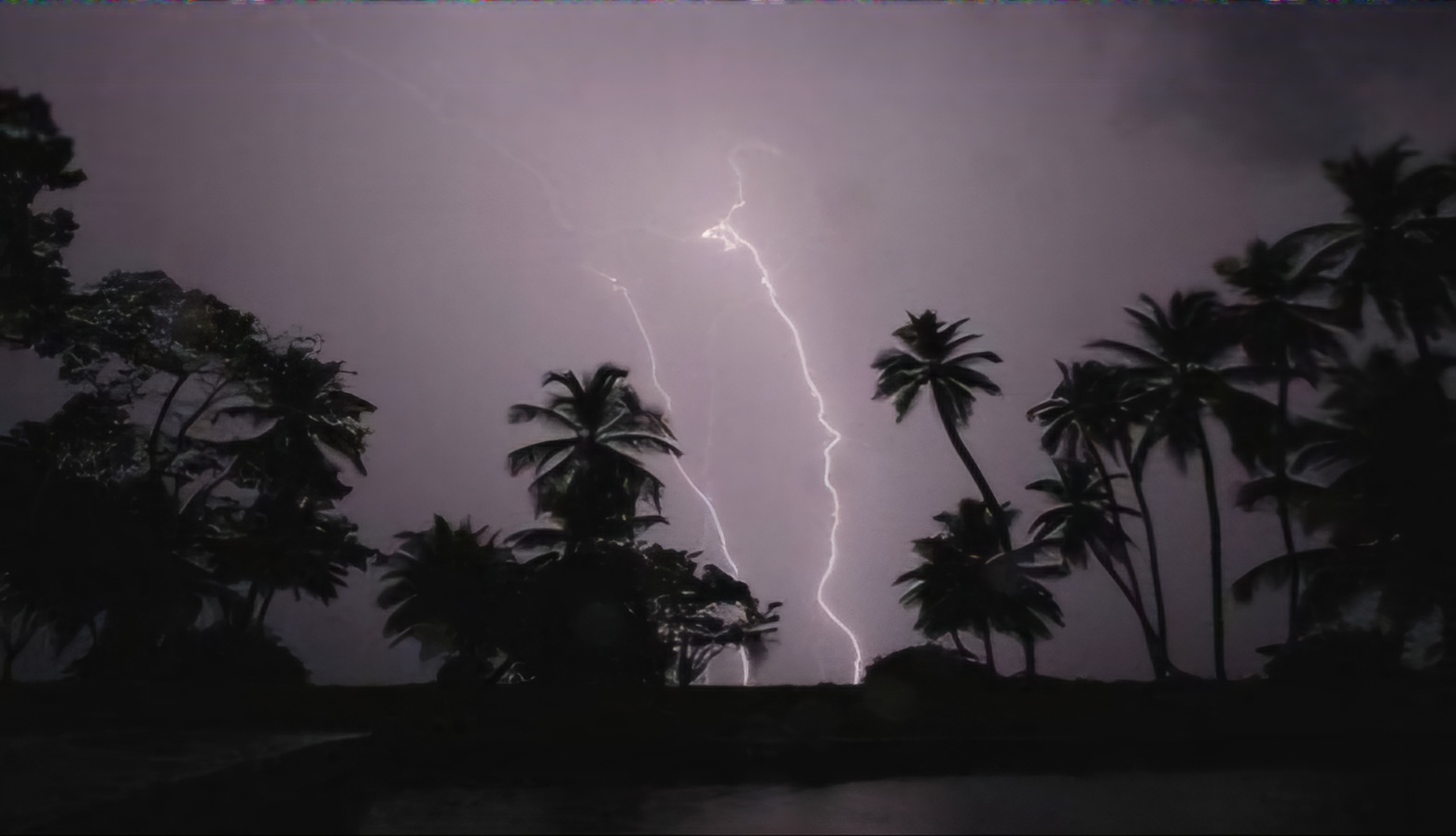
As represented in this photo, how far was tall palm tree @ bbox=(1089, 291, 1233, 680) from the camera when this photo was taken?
84.6ft

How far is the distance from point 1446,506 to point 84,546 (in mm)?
30907

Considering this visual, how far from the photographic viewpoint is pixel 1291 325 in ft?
79.9

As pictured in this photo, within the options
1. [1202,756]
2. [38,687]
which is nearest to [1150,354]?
[1202,756]

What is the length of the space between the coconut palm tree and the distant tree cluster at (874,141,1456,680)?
0.05m

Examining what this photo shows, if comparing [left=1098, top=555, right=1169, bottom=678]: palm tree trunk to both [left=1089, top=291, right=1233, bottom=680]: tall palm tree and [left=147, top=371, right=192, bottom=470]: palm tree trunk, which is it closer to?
[left=1089, top=291, right=1233, bottom=680]: tall palm tree

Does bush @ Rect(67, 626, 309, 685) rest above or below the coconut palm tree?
below

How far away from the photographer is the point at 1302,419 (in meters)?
Answer: 22.2

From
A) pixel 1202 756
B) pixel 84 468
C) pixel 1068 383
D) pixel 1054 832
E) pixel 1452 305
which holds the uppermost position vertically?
pixel 1068 383

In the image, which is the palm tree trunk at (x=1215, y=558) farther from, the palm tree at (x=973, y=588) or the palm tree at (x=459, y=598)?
the palm tree at (x=459, y=598)

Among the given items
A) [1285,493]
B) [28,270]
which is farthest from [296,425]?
[1285,493]

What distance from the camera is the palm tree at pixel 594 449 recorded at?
97.7 feet

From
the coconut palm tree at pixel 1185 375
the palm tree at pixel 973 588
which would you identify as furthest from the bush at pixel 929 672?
the coconut palm tree at pixel 1185 375

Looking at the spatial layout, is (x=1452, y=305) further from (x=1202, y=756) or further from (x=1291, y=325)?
(x=1202, y=756)

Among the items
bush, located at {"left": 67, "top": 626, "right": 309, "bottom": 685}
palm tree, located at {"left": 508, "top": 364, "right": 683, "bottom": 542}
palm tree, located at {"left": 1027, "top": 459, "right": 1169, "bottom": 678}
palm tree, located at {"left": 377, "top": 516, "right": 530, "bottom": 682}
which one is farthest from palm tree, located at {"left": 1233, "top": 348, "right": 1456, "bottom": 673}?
bush, located at {"left": 67, "top": 626, "right": 309, "bottom": 685}
